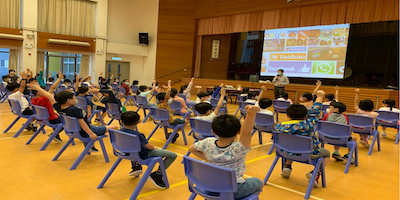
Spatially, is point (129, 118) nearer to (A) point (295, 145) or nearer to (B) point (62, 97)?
(B) point (62, 97)

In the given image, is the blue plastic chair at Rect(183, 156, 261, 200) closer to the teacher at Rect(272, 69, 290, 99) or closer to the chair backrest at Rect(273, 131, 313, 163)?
the chair backrest at Rect(273, 131, 313, 163)

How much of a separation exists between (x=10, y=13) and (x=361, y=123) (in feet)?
61.6

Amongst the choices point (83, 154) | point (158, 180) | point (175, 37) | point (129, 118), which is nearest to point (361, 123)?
point (158, 180)

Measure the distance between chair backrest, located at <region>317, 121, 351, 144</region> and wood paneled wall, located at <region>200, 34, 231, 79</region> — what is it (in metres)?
15.7

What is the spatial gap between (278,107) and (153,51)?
49.4ft

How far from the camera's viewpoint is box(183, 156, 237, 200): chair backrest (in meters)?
1.99

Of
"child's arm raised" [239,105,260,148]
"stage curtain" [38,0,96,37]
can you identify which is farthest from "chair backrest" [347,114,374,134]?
"stage curtain" [38,0,96,37]

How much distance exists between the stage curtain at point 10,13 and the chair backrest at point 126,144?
17.3 meters

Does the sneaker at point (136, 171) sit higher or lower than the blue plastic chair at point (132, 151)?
lower

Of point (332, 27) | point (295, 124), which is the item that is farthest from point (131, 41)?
point (295, 124)

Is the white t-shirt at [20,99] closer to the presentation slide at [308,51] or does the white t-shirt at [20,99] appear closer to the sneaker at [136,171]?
the sneaker at [136,171]

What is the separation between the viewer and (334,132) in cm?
438

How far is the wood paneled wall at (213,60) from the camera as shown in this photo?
1997 centimetres

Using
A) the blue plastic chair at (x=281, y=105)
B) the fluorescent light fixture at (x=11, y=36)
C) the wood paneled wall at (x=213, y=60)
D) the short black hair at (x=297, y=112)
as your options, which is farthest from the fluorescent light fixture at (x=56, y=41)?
the short black hair at (x=297, y=112)
